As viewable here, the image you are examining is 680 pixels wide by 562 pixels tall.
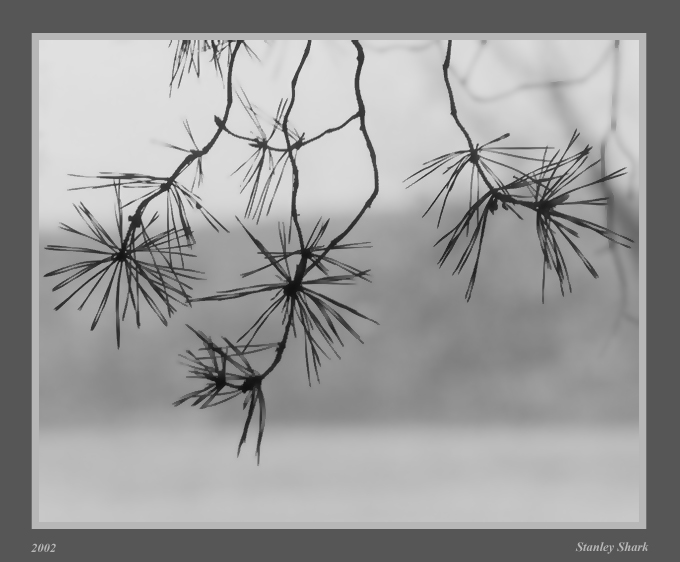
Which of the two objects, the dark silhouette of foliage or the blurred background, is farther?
the blurred background

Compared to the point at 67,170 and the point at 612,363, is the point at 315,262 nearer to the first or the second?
the point at 67,170

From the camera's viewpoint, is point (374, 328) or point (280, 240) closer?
point (280, 240)

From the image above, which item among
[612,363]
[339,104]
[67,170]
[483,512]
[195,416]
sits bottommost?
[483,512]

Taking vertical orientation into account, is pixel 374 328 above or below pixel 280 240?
below

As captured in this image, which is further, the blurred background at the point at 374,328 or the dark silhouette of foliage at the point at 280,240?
the blurred background at the point at 374,328

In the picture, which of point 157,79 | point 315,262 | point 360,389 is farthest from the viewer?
point 360,389

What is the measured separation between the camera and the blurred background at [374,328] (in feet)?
4.54

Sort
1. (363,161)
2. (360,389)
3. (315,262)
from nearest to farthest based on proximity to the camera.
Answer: (315,262) → (363,161) → (360,389)

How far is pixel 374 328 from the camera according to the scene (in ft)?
5.20

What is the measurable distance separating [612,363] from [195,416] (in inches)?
31.9

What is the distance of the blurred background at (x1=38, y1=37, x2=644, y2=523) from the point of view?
1384mm

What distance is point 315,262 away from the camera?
101 cm

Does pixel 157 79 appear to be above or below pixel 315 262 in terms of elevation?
above

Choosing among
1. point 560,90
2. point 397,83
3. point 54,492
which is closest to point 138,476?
point 54,492
